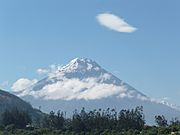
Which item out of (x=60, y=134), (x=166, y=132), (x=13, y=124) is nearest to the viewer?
(x=166, y=132)

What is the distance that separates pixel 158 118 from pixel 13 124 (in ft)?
170

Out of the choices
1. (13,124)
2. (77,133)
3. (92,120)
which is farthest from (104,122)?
(13,124)

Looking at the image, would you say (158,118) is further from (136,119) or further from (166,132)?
(166,132)

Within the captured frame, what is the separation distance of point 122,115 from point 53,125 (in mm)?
30097

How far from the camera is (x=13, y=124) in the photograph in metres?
162

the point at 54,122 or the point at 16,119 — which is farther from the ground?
the point at 16,119

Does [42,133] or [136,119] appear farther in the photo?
[136,119]

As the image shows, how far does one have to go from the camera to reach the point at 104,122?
146875 mm

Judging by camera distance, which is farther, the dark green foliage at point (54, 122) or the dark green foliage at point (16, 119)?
the dark green foliage at point (16, 119)

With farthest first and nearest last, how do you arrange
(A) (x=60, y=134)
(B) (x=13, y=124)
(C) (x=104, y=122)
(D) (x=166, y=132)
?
1. (B) (x=13, y=124)
2. (C) (x=104, y=122)
3. (A) (x=60, y=134)
4. (D) (x=166, y=132)

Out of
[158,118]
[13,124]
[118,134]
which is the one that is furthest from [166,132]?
[13,124]

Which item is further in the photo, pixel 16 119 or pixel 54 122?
pixel 16 119

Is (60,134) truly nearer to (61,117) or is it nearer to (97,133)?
(97,133)

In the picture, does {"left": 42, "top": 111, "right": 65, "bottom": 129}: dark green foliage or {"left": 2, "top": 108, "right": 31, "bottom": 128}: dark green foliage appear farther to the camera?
{"left": 2, "top": 108, "right": 31, "bottom": 128}: dark green foliage
